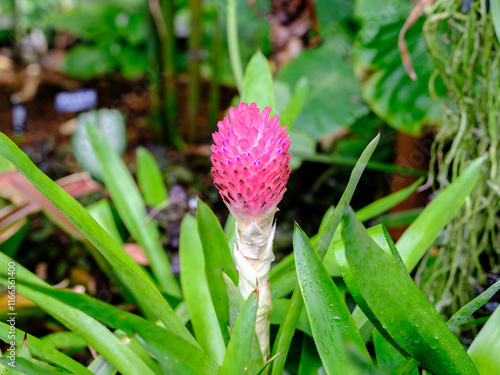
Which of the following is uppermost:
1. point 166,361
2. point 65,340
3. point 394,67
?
point 394,67

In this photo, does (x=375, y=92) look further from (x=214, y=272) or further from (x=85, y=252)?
(x=85, y=252)

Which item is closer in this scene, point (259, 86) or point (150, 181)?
point (259, 86)

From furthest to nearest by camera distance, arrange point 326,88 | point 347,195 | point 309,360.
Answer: point 326,88 → point 309,360 → point 347,195

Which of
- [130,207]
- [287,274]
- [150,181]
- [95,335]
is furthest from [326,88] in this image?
[95,335]

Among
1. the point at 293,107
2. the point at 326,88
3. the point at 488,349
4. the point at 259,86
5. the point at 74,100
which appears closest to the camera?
the point at 488,349

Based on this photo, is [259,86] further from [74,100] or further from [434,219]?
[74,100]

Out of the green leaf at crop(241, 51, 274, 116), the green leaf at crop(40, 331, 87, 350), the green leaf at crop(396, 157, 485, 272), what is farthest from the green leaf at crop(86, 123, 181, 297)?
the green leaf at crop(396, 157, 485, 272)

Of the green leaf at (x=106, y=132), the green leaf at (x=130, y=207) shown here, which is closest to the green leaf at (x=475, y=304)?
the green leaf at (x=130, y=207)
